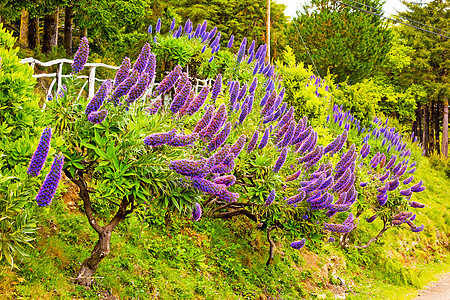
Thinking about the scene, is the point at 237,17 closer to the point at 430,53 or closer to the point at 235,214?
the point at 430,53

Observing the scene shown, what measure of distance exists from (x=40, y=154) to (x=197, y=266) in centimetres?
495

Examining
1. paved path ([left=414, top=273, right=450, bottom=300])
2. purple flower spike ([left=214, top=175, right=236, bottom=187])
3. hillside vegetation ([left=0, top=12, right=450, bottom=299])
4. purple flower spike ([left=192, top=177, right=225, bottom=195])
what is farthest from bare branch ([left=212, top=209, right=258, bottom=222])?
paved path ([left=414, top=273, right=450, bottom=300])

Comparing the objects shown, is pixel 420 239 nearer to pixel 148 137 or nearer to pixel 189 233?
pixel 189 233

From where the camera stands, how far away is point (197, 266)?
25.1 feet

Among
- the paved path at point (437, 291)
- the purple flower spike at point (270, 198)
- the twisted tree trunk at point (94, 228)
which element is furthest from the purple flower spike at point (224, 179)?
the paved path at point (437, 291)

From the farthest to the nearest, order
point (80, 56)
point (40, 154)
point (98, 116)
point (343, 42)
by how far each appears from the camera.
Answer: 1. point (343, 42)
2. point (80, 56)
3. point (98, 116)
4. point (40, 154)

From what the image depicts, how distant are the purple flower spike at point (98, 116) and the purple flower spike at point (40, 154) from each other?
2.00 feet

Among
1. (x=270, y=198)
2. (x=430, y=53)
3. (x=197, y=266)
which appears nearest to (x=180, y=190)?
(x=270, y=198)

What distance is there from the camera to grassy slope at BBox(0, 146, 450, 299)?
16.8 ft

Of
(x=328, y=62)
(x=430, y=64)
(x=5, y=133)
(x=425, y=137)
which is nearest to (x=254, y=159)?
(x=5, y=133)

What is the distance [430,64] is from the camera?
116ft

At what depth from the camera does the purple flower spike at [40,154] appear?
3.15 m

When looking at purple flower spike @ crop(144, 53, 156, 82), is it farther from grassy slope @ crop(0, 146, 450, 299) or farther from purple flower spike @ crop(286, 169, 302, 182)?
purple flower spike @ crop(286, 169, 302, 182)

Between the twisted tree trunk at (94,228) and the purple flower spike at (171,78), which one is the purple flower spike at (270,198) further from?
the purple flower spike at (171,78)
